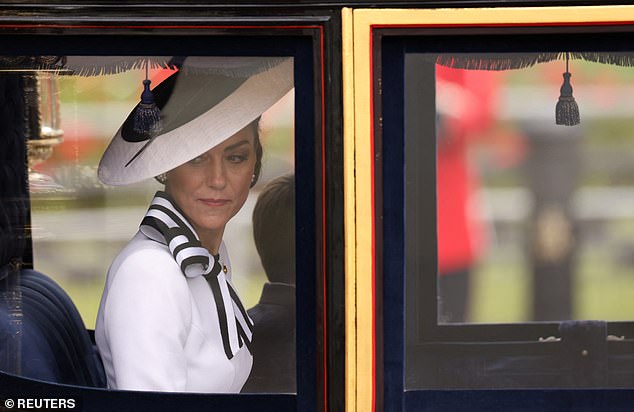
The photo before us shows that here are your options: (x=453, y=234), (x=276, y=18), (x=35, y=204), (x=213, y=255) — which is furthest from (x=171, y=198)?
(x=453, y=234)

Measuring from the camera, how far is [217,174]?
2.29m

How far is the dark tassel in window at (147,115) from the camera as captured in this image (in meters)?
2.25

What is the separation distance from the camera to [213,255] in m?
2.29

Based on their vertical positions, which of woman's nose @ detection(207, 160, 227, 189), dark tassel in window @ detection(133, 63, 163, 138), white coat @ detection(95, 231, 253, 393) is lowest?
white coat @ detection(95, 231, 253, 393)

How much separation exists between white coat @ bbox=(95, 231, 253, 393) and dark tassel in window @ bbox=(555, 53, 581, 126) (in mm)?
820

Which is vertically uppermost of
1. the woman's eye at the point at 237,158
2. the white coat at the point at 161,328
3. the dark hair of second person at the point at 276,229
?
the woman's eye at the point at 237,158

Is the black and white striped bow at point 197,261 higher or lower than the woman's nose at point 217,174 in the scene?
lower

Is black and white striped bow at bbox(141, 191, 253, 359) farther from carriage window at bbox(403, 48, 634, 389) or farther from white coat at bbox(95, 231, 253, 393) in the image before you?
carriage window at bbox(403, 48, 634, 389)

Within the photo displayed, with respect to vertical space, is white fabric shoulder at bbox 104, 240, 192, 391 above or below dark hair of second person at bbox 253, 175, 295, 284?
below

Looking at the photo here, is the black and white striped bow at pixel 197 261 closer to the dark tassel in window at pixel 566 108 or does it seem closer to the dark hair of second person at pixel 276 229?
the dark hair of second person at pixel 276 229

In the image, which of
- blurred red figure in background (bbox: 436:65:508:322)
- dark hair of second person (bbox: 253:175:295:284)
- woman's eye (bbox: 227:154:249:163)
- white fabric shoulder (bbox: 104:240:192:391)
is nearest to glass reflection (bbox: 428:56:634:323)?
blurred red figure in background (bbox: 436:65:508:322)

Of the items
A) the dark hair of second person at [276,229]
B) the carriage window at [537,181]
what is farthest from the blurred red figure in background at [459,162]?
the dark hair of second person at [276,229]

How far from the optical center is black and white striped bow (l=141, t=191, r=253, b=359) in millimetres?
2277

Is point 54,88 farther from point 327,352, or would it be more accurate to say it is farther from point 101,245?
point 327,352
